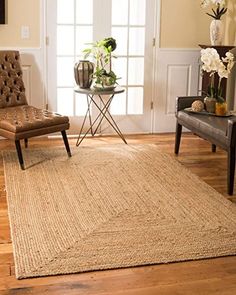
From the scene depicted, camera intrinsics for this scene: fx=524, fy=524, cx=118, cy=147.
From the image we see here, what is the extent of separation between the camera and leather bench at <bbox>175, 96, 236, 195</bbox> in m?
4.00

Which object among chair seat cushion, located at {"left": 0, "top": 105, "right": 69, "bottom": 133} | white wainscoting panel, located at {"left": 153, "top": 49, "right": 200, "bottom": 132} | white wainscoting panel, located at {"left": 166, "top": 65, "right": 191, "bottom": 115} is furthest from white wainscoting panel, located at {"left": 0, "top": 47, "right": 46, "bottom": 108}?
white wainscoting panel, located at {"left": 166, "top": 65, "right": 191, "bottom": 115}

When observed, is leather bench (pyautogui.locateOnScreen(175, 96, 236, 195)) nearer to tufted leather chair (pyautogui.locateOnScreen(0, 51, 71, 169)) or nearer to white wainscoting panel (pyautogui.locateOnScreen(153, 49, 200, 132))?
white wainscoting panel (pyautogui.locateOnScreen(153, 49, 200, 132))

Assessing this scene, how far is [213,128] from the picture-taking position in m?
4.27

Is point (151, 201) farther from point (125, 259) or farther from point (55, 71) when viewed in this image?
point (55, 71)

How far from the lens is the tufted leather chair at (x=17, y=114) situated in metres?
4.44

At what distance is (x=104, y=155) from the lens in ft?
16.5

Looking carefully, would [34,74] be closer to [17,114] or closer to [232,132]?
[17,114]

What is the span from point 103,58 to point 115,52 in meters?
0.21

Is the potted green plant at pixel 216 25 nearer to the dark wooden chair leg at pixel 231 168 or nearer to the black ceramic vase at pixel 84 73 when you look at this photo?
the black ceramic vase at pixel 84 73

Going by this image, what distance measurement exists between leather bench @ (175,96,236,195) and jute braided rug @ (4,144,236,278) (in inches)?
11.5

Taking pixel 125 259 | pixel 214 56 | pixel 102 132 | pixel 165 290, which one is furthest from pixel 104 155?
pixel 165 290

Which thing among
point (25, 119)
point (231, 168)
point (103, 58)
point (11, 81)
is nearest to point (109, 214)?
point (231, 168)

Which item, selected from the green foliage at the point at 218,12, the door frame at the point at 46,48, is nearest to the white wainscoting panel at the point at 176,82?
the door frame at the point at 46,48

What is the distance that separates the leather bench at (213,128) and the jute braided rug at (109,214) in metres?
0.29
